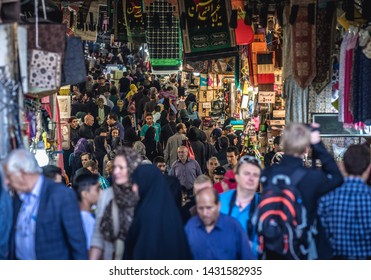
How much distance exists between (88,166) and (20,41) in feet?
13.7

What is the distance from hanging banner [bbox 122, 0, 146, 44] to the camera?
16406 millimetres

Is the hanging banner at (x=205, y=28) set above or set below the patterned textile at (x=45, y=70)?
above

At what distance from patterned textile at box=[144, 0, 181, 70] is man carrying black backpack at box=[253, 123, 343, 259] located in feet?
27.0

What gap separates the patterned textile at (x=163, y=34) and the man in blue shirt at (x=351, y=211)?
8.29 metres

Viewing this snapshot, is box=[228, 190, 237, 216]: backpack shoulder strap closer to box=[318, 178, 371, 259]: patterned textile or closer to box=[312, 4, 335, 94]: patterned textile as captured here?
box=[318, 178, 371, 259]: patterned textile

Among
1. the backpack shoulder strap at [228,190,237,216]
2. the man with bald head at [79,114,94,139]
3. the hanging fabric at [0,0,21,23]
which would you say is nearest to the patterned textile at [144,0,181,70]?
the man with bald head at [79,114,94,139]

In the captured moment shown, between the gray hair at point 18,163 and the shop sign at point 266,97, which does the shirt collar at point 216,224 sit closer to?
the gray hair at point 18,163

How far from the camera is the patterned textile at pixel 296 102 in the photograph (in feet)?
39.3

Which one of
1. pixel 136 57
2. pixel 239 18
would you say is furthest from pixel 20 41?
pixel 136 57

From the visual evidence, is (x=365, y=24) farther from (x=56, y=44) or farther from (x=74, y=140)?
(x=74, y=140)

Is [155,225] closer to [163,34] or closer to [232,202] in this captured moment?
[232,202]

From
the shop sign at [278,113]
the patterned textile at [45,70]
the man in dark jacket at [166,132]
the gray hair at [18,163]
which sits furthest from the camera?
the shop sign at [278,113]

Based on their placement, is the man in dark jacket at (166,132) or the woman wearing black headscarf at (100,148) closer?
the woman wearing black headscarf at (100,148)

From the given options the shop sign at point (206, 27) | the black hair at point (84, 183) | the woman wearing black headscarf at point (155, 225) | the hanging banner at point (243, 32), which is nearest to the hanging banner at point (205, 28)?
the shop sign at point (206, 27)
